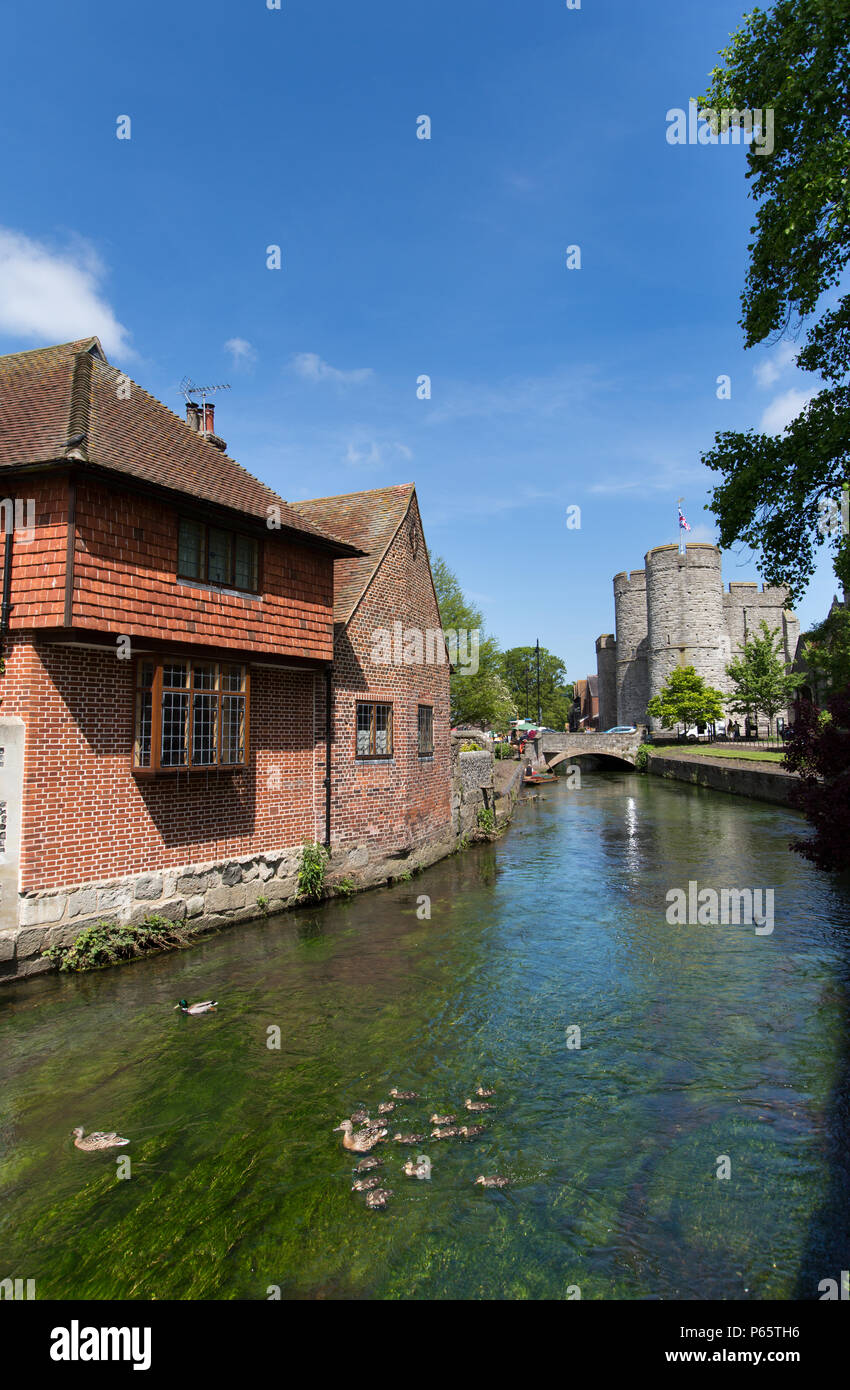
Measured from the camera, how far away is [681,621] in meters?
67.7

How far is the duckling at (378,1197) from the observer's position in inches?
211

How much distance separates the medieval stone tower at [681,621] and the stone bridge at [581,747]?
36.1 ft

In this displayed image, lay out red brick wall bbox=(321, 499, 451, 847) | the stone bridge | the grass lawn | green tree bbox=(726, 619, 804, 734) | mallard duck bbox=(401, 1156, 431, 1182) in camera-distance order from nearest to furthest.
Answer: mallard duck bbox=(401, 1156, 431, 1182) < red brick wall bbox=(321, 499, 451, 847) < the grass lawn < green tree bbox=(726, 619, 804, 734) < the stone bridge

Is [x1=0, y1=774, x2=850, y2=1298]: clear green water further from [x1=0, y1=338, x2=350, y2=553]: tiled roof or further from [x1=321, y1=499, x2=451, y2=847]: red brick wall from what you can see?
[x1=0, y1=338, x2=350, y2=553]: tiled roof

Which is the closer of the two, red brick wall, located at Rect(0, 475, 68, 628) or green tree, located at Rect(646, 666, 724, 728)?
red brick wall, located at Rect(0, 475, 68, 628)

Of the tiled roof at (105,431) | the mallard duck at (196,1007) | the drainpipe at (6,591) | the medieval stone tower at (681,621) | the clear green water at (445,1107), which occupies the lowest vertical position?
the clear green water at (445,1107)

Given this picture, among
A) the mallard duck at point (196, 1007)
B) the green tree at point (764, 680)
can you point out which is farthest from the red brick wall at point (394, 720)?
the green tree at point (764, 680)

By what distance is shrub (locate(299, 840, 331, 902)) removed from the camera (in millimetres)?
14570

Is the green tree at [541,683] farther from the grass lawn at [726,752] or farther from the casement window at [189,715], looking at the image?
the casement window at [189,715]

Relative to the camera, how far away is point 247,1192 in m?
5.51

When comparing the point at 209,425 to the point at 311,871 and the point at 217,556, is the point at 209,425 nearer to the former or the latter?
the point at 217,556

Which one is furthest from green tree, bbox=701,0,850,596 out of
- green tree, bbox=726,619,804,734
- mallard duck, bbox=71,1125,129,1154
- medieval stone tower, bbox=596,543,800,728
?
medieval stone tower, bbox=596,543,800,728

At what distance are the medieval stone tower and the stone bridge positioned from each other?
434 inches
